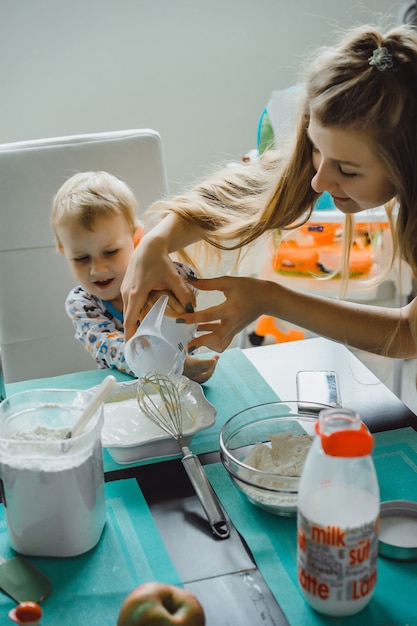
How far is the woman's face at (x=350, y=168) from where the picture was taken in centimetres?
97

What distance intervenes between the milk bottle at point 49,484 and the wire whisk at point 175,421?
0.12 meters

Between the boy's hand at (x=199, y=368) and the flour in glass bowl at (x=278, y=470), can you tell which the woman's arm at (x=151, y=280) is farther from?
the flour in glass bowl at (x=278, y=470)

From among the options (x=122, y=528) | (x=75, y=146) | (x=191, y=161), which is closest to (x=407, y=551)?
(x=122, y=528)

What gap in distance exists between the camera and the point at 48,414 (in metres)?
0.85

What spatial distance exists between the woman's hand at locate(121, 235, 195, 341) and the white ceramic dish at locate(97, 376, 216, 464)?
102 millimetres

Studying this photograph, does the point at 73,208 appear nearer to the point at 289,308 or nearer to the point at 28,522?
the point at 289,308

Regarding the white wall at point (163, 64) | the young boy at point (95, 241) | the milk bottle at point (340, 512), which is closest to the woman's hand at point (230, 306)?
the young boy at point (95, 241)

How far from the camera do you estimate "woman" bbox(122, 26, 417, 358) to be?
3.13ft

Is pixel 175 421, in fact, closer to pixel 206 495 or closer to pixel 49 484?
pixel 206 495

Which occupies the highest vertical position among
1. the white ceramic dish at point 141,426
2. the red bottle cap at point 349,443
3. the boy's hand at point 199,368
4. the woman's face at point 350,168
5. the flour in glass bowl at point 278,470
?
the woman's face at point 350,168

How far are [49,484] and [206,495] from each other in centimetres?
19

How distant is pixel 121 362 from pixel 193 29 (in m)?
1.75

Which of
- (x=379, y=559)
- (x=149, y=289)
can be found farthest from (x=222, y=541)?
(x=149, y=289)

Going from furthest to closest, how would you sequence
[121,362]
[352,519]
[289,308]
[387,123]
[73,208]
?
[73,208], [121,362], [289,308], [387,123], [352,519]
